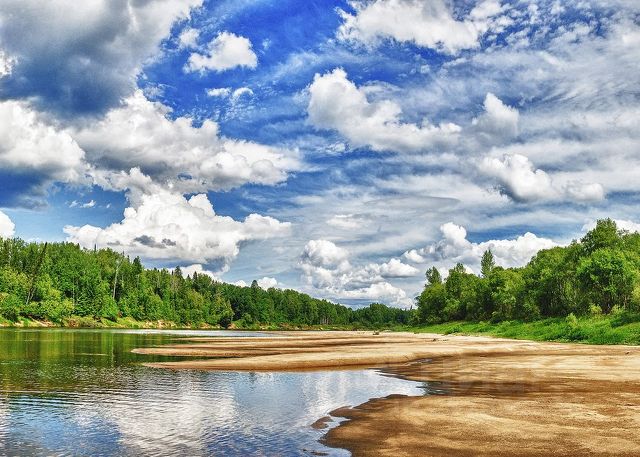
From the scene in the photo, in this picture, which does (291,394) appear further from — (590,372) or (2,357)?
(2,357)

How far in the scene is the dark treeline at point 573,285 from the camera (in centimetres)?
8938

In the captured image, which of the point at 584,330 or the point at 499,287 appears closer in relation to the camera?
the point at 584,330

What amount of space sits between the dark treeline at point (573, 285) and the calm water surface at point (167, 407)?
2437 inches

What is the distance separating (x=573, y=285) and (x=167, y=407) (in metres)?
104

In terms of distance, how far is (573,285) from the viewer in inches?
4205

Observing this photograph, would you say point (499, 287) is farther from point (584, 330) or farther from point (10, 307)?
point (10, 307)

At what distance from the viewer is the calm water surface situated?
16438 millimetres

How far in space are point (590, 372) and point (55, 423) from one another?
31.8 metres

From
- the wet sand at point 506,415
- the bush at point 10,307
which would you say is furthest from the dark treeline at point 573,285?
the bush at point 10,307

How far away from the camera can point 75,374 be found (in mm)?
33625

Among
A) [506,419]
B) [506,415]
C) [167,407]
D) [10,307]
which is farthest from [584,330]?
[10,307]

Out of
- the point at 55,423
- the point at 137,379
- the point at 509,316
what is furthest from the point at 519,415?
the point at 509,316

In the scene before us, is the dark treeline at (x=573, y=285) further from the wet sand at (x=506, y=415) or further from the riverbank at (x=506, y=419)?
the riverbank at (x=506, y=419)

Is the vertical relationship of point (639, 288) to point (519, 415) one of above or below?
above
